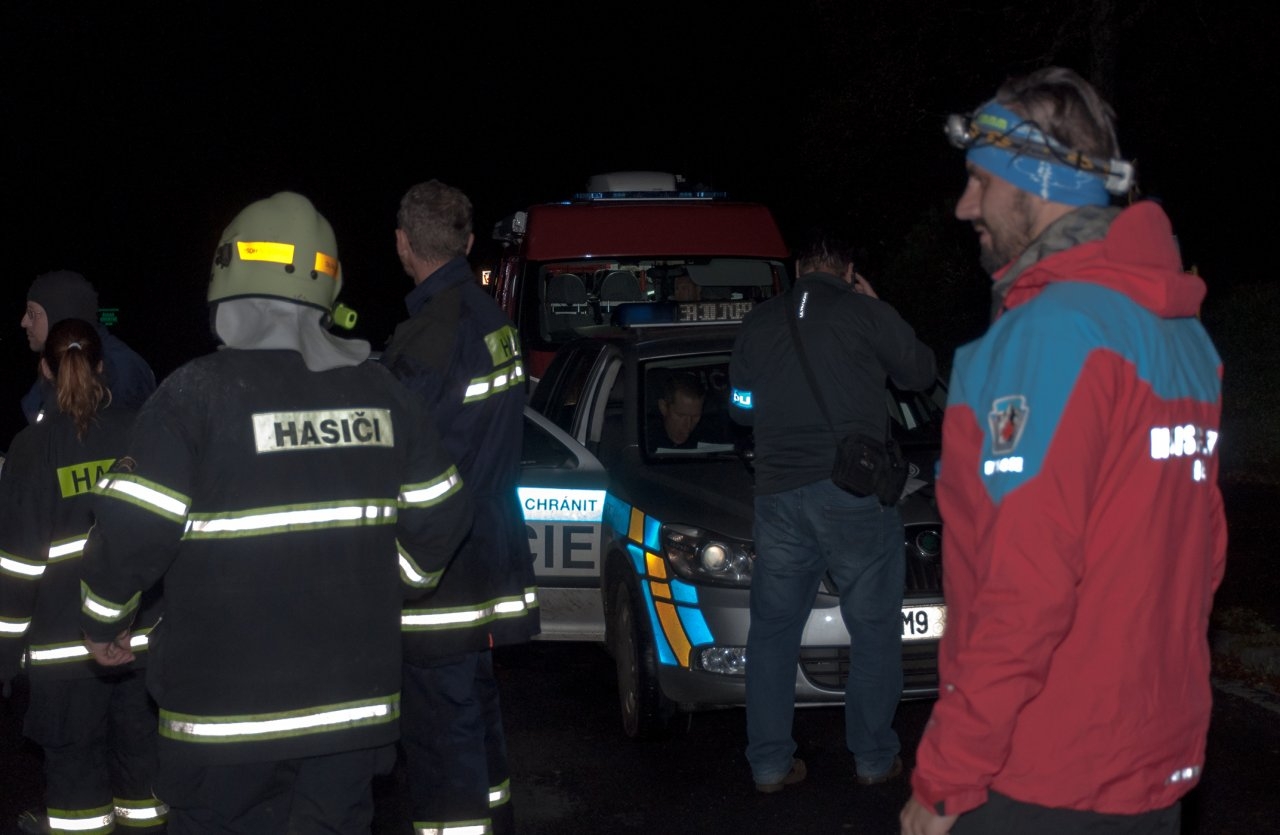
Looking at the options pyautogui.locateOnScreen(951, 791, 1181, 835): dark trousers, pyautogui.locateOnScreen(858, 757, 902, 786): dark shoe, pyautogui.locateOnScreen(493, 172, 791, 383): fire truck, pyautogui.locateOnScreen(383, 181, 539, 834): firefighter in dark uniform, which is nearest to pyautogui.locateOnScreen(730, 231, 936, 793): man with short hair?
pyautogui.locateOnScreen(858, 757, 902, 786): dark shoe

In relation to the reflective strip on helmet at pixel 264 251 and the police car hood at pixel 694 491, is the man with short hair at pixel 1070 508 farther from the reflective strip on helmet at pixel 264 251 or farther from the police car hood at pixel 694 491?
the police car hood at pixel 694 491

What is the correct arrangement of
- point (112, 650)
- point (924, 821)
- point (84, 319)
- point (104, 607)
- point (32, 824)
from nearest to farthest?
point (924, 821)
point (104, 607)
point (112, 650)
point (84, 319)
point (32, 824)

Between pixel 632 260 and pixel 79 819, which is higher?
pixel 632 260

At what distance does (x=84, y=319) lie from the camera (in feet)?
16.2

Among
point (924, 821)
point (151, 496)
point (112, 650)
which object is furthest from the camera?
point (112, 650)

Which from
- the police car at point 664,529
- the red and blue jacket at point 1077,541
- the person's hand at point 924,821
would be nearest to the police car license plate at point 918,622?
the police car at point 664,529

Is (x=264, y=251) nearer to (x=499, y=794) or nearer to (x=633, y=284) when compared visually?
(x=499, y=794)

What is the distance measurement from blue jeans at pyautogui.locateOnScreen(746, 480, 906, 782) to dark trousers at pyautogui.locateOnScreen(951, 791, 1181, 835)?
3010 millimetres

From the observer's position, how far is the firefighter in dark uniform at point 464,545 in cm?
451

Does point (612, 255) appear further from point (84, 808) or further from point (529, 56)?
point (529, 56)

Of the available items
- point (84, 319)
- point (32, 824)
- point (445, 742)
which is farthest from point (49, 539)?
point (32, 824)

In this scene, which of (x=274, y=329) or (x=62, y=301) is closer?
(x=274, y=329)

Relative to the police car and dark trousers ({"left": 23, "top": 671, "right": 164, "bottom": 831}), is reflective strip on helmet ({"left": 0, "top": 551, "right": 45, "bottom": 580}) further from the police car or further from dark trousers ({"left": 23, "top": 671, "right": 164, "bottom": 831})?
the police car

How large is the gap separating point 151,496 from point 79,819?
6.75 feet
